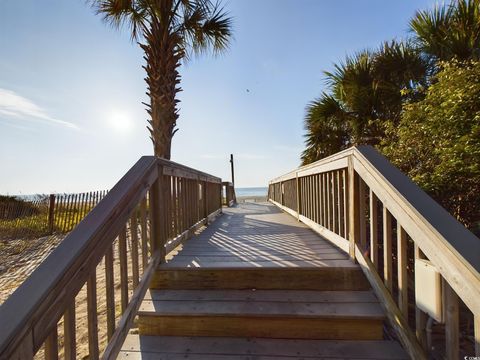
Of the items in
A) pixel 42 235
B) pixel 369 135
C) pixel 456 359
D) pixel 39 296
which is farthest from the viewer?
pixel 42 235

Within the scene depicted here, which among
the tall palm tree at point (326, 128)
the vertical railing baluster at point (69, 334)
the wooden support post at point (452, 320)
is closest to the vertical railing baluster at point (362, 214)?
the wooden support post at point (452, 320)

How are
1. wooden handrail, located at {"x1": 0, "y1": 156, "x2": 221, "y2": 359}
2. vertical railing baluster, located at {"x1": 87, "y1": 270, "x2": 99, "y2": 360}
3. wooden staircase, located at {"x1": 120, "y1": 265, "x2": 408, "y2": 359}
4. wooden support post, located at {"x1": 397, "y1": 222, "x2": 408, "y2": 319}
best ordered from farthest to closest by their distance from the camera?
1. wooden staircase, located at {"x1": 120, "y1": 265, "x2": 408, "y2": 359}
2. wooden support post, located at {"x1": 397, "y1": 222, "x2": 408, "y2": 319}
3. vertical railing baluster, located at {"x1": 87, "y1": 270, "x2": 99, "y2": 360}
4. wooden handrail, located at {"x1": 0, "y1": 156, "x2": 221, "y2": 359}

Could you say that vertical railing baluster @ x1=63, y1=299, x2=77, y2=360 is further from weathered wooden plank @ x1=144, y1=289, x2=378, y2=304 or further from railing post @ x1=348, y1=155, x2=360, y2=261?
railing post @ x1=348, y1=155, x2=360, y2=261

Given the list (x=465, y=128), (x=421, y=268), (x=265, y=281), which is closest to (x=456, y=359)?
(x=421, y=268)

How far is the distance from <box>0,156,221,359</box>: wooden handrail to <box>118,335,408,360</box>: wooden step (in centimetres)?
23

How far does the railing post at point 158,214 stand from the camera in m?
2.24

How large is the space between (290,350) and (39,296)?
1439mm

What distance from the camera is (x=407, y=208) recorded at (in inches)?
55.4

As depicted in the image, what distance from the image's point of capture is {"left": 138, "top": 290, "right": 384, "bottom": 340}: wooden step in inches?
68.8

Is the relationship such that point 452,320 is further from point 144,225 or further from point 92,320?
point 144,225

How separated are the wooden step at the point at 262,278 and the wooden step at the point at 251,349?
0.41 metres

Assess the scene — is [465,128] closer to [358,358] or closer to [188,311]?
A: [358,358]

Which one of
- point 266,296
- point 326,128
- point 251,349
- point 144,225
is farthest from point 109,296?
point 326,128

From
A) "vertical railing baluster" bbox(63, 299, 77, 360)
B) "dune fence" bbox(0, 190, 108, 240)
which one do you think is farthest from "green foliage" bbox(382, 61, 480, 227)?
"dune fence" bbox(0, 190, 108, 240)
